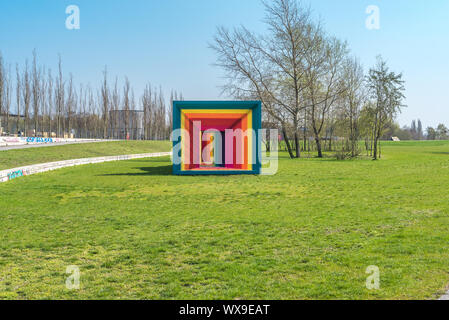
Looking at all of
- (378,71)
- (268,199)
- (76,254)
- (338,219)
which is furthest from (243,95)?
(76,254)

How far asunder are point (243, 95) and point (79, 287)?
3066 cm

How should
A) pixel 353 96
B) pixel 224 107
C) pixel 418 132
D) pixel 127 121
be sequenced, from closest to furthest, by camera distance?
pixel 224 107 → pixel 353 96 → pixel 127 121 → pixel 418 132

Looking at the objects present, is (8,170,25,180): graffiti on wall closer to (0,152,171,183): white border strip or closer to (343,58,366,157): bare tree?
→ (0,152,171,183): white border strip

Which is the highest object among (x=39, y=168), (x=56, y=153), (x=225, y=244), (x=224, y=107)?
(x=224, y=107)

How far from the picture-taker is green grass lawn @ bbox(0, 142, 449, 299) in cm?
447

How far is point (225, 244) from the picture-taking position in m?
6.40

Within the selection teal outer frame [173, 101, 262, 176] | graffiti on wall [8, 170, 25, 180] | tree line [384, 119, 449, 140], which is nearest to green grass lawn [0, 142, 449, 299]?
graffiti on wall [8, 170, 25, 180]

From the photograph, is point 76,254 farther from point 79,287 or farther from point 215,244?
point 215,244

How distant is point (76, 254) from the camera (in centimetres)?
593

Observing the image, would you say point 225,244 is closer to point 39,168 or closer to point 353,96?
point 39,168

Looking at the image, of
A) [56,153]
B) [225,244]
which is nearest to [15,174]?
[56,153]

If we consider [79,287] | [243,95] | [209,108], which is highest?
[243,95]

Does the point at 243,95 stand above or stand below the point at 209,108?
above
